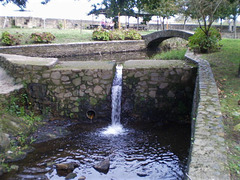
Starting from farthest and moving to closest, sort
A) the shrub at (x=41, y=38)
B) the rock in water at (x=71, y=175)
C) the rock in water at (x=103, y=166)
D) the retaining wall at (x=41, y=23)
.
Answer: the retaining wall at (x=41, y=23)
the shrub at (x=41, y=38)
the rock in water at (x=103, y=166)
the rock in water at (x=71, y=175)

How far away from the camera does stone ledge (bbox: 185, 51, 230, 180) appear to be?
281 cm

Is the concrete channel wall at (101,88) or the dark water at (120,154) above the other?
the concrete channel wall at (101,88)

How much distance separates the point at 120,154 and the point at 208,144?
2.23 meters

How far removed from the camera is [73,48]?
54.9 feet

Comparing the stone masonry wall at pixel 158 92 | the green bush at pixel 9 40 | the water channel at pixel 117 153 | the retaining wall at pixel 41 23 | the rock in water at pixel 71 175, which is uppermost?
the retaining wall at pixel 41 23

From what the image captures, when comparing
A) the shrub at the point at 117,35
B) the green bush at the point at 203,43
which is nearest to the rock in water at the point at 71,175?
the green bush at the point at 203,43

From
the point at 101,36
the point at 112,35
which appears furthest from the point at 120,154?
the point at 112,35

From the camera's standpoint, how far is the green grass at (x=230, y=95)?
10.5ft

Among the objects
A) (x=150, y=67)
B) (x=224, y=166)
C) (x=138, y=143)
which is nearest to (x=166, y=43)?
A: (x=150, y=67)

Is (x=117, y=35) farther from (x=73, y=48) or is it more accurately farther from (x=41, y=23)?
(x=41, y=23)

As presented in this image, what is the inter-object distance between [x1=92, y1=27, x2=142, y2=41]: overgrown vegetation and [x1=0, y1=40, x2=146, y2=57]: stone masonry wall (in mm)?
789

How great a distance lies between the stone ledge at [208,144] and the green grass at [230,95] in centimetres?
11

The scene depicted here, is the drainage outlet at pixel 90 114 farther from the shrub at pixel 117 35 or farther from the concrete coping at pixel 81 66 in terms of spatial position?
the shrub at pixel 117 35

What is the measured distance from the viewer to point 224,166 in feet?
9.50
